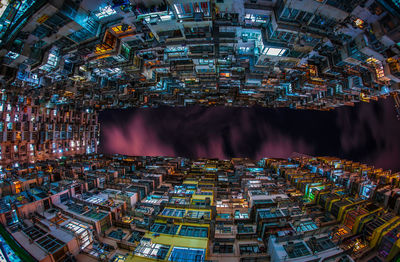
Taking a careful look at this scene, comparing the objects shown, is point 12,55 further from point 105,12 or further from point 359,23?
point 359,23

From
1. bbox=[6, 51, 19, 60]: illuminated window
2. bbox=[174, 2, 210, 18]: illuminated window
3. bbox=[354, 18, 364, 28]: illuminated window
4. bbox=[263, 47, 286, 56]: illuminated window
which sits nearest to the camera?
bbox=[174, 2, 210, 18]: illuminated window

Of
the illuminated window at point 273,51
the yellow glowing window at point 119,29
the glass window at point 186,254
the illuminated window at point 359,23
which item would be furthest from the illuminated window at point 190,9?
the glass window at point 186,254

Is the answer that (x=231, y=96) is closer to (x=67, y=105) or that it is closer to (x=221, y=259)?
(x=221, y=259)

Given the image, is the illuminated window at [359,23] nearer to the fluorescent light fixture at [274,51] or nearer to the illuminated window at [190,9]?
the fluorescent light fixture at [274,51]

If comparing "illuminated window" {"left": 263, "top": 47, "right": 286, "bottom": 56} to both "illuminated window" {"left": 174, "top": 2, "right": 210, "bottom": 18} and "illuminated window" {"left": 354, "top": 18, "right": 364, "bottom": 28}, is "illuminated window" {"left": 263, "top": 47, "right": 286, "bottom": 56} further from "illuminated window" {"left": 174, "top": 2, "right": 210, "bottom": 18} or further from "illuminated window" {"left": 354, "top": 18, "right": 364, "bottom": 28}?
"illuminated window" {"left": 174, "top": 2, "right": 210, "bottom": 18}

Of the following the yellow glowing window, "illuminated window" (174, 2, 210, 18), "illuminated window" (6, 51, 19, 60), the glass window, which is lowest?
the glass window

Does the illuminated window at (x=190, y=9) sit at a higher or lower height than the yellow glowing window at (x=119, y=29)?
lower

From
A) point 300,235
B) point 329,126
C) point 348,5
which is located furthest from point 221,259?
point 329,126

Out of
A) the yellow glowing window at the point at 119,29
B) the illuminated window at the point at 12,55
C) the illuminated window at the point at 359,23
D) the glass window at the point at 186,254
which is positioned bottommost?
the glass window at the point at 186,254

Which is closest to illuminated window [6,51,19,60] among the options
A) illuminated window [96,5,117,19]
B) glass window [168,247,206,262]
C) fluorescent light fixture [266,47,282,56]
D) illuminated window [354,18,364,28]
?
illuminated window [96,5,117,19]
